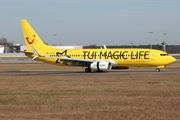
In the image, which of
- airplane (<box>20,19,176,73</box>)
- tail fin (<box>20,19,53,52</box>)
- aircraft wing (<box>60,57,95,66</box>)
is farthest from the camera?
tail fin (<box>20,19,53,52</box>)

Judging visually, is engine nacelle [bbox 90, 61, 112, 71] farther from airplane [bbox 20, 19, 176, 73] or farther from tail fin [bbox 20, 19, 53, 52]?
tail fin [bbox 20, 19, 53, 52]

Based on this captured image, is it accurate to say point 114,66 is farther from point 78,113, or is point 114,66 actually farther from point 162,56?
point 78,113

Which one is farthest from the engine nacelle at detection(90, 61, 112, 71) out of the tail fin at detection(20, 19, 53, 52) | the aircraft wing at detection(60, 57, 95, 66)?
the tail fin at detection(20, 19, 53, 52)

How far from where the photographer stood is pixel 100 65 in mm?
50250

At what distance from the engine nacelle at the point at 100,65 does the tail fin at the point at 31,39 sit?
768cm

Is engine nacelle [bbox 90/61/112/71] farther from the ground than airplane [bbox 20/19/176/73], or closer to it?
closer to it

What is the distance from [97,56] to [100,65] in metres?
2.76

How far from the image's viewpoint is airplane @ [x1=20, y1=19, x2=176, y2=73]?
50344 millimetres

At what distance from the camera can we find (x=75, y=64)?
53.7m

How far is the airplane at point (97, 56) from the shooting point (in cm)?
5034

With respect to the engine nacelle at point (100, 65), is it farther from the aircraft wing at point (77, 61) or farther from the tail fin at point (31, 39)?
the tail fin at point (31, 39)

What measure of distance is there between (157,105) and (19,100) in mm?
6433

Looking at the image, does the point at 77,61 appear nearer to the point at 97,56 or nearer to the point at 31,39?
the point at 97,56

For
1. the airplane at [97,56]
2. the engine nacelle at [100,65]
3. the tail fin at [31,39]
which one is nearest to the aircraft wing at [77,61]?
the airplane at [97,56]
